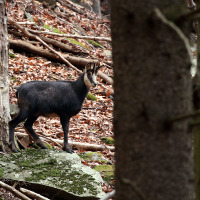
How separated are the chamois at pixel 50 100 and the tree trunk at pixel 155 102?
5374 mm

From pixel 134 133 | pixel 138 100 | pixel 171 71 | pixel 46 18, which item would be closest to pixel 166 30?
pixel 171 71

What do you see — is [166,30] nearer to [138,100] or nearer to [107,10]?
[138,100]

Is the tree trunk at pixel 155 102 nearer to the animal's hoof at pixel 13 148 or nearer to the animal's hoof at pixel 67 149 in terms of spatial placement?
the animal's hoof at pixel 13 148

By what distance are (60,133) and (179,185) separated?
729 centimetres

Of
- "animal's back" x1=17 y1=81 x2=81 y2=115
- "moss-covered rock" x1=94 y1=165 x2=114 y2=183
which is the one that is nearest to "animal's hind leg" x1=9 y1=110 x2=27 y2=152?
"animal's back" x1=17 y1=81 x2=81 y2=115

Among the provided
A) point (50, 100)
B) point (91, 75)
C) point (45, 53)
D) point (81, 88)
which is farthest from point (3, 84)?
point (45, 53)

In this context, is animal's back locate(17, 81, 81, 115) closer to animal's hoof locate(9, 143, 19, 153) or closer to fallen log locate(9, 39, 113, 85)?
animal's hoof locate(9, 143, 19, 153)

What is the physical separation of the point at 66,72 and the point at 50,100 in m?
5.26

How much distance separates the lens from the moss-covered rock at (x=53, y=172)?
17.6 feet

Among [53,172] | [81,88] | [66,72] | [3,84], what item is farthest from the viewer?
[66,72]

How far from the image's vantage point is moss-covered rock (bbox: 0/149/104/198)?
5359mm

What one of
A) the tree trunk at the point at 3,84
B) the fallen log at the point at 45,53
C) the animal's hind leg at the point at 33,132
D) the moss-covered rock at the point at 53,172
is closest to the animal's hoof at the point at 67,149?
the animal's hind leg at the point at 33,132

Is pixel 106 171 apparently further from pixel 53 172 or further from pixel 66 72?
pixel 66 72

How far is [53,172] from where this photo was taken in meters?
5.75
